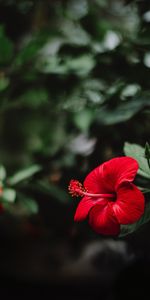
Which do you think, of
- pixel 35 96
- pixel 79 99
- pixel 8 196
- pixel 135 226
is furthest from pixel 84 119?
pixel 135 226

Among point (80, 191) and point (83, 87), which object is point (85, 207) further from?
point (83, 87)

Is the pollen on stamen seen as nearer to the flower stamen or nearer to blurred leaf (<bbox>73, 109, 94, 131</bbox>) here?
the flower stamen

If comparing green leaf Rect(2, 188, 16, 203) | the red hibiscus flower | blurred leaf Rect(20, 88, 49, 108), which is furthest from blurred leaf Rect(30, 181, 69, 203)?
the red hibiscus flower

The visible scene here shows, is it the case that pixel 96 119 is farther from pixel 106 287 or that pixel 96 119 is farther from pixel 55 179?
pixel 106 287

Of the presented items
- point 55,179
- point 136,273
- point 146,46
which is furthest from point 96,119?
point 136,273

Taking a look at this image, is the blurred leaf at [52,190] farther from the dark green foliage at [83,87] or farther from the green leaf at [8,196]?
the green leaf at [8,196]

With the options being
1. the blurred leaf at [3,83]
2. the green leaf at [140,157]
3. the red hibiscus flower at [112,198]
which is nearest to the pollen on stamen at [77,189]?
the red hibiscus flower at [112,198]
